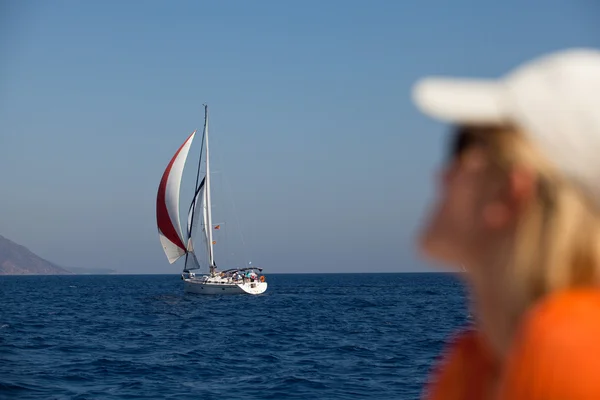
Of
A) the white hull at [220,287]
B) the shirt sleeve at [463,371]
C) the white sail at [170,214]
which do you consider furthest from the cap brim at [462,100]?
the white hull at [220,287]

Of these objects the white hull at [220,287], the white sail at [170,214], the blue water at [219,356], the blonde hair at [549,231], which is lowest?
the blue water at [219,356]

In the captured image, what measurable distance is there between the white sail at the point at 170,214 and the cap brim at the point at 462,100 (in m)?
38.8

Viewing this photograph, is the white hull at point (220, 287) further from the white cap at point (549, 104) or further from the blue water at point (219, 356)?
the white cap at point (549, 104)

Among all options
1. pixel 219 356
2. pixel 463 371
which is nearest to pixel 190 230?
pixel 219 356

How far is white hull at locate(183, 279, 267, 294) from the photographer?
4012 cm

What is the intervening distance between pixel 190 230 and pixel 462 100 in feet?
131

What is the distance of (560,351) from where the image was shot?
2.07 feet

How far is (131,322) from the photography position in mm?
25297

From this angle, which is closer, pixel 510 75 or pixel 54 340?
pixel 510 75

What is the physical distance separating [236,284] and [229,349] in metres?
23.3

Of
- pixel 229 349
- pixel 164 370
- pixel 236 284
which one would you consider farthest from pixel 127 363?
pixel 236 284

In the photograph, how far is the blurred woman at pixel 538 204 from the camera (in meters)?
→ 0.64

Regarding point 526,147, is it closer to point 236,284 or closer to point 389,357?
point 389,357

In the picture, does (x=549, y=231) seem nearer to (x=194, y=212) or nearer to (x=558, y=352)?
(x=558, y=352)
